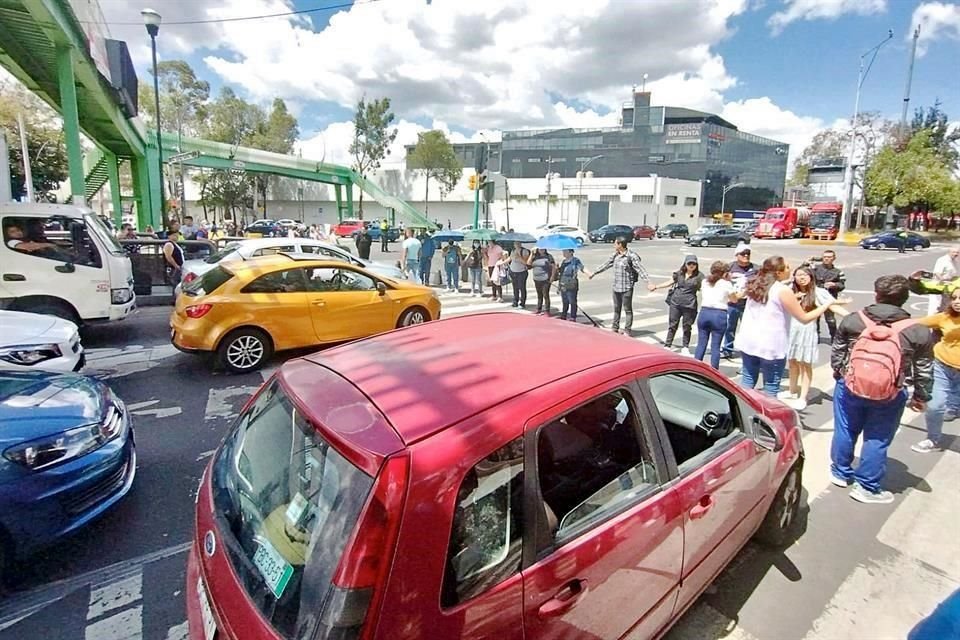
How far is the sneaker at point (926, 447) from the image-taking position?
4574 millimetres

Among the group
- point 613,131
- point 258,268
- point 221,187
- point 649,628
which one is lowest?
point 649,628

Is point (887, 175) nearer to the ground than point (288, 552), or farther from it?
farther from it

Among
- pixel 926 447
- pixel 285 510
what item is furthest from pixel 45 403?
pixel 926 447

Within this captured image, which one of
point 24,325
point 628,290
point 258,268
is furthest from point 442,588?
point 628,290

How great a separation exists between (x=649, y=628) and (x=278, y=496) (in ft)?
5.33

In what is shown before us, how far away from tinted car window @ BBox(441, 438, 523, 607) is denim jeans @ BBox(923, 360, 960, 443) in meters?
4.97

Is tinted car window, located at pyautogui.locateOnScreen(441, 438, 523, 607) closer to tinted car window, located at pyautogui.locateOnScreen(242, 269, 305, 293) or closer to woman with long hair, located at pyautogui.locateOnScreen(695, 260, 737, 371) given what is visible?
woman with long hair, located at pyautogui.locateOnScreen(695, 260, 737, 371)

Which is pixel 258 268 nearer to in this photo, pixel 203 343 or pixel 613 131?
pixel 203 343

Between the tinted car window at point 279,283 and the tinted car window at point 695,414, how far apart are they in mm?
5435

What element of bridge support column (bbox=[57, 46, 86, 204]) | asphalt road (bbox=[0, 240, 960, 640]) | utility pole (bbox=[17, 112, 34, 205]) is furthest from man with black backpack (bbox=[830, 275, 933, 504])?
utility pole (bbox=[17, 112, 34, 205])

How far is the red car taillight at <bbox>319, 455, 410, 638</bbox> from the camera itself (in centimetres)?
128

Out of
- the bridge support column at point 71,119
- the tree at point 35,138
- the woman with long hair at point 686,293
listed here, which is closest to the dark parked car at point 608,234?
the woman with long hair at point 686,293

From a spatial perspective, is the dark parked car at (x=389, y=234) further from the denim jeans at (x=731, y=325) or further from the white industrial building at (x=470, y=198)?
the denim jeans at (x=731, y=325)

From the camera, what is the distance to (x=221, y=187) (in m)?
51.8
